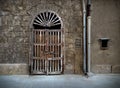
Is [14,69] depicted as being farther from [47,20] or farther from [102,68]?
[102,68]

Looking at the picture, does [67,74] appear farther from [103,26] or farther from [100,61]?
[103,26]

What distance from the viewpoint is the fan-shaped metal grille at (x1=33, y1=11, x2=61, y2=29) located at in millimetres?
8914

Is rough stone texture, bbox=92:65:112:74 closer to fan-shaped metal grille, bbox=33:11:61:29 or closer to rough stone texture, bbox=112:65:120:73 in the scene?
rough stone texture, bbox=112:65:120:73

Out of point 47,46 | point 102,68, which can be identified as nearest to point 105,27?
point 102,68

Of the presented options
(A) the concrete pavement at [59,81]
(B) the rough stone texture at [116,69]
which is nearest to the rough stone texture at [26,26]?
(A) the concrete pavement at [59,81]

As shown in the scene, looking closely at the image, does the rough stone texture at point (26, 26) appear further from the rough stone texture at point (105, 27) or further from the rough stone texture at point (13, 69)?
the rough stone texture at point (105, 27)

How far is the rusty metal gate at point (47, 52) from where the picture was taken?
29.4 ft

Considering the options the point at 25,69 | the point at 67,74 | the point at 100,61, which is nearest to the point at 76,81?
the point at 67,74

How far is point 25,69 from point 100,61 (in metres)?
3.14

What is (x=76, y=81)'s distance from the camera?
8000mm

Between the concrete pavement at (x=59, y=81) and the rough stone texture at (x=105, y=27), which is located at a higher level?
the rough stone texture at (x=105, y=27)

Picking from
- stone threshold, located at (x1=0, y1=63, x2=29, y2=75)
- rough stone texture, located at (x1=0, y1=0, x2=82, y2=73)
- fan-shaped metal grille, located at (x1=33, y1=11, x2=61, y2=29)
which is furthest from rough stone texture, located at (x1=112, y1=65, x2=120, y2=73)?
stone threshold, located at (x1=0, y1=63, x2=29, y2=75)

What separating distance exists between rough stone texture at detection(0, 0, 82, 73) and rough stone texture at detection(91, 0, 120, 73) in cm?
67

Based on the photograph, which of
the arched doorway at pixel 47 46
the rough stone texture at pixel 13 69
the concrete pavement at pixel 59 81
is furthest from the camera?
the arched doorway at pixel 47 46
